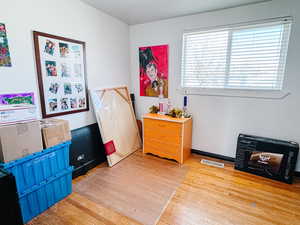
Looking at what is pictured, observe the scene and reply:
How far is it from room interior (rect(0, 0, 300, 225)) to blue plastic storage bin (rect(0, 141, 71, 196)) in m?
0.01

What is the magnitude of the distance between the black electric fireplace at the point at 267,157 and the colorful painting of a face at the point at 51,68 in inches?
105

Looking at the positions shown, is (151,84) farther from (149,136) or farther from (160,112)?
(149,136)

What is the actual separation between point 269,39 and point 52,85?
2892mm

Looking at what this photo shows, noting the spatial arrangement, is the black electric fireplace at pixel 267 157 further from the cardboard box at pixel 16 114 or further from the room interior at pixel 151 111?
the cardboard box at pixel 16 114

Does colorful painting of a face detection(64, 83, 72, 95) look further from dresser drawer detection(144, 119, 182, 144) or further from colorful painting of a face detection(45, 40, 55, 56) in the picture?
dresser drawer detection(144, 119, 182, 144)

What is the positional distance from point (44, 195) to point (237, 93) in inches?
110

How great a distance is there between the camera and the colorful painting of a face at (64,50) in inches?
80.9

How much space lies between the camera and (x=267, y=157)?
2232 mm

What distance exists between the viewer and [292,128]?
2225mm

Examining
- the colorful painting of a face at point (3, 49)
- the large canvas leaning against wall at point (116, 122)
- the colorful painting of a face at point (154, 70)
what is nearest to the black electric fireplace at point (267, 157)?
the colorful painting of a face at point (154, 70)

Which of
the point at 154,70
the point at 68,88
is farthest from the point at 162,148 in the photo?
the point at 68,88

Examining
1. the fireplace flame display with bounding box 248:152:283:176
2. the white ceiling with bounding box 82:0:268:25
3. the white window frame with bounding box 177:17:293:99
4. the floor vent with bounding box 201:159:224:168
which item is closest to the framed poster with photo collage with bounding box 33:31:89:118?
the white ceiling with bounding box 82:0:268:25

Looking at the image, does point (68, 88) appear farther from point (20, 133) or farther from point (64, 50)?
point (20, 133)

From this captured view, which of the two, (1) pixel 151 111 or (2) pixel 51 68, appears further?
(1) pixel 151 111
